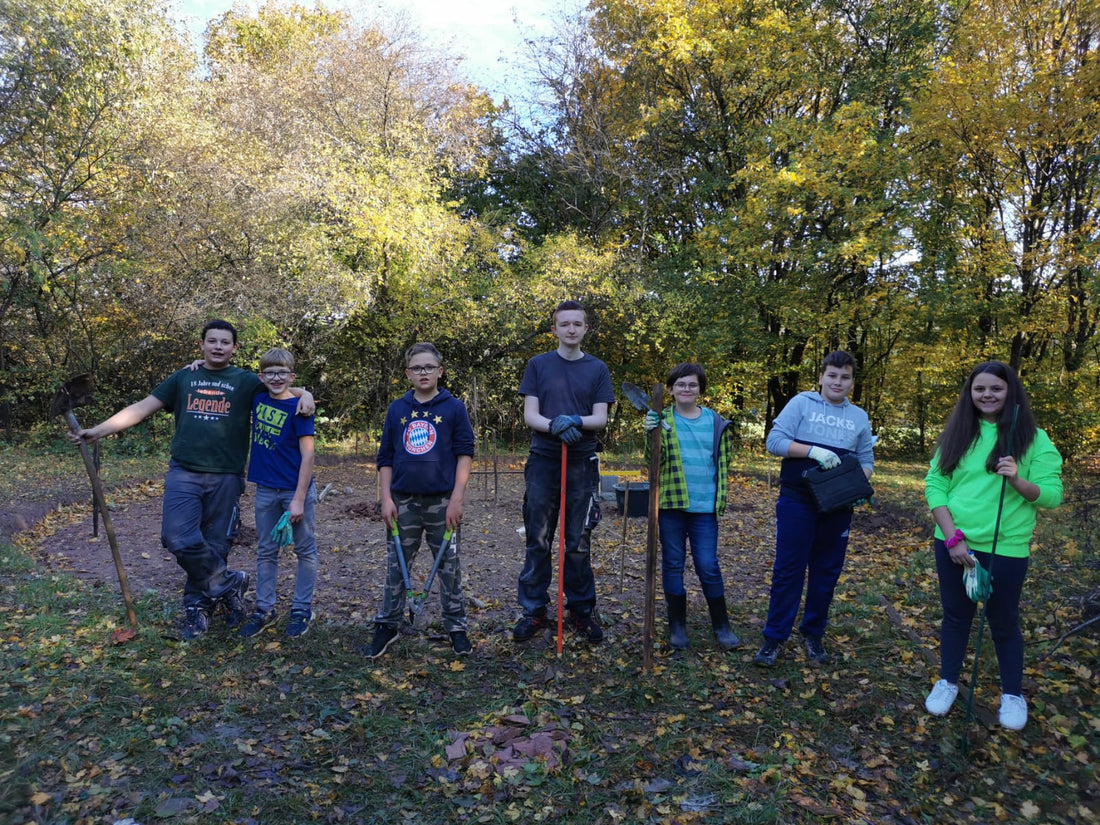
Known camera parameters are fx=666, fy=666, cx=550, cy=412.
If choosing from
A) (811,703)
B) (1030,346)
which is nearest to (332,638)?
(811,703)

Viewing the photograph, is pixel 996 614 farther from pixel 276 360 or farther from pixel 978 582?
pixel 276 360

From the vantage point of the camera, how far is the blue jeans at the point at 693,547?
159 inches

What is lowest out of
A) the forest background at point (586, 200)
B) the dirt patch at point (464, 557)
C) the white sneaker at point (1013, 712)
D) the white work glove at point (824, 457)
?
the dirt patch at point (464, 557)

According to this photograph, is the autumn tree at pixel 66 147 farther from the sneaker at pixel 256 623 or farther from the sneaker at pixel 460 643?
the sneaker at pixel 460 643

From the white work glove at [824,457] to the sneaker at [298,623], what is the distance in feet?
10.7

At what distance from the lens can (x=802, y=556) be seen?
151 inches

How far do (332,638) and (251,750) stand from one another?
4.11 feet

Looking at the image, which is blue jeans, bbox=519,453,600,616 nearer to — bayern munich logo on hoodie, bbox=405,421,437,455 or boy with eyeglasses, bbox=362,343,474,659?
boy with eyeglasses, bbox=362,343,474,659

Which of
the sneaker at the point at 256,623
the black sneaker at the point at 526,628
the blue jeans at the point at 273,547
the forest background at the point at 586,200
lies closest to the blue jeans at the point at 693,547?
the black sneaker at the point at 526,628

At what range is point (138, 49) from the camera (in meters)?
11.8

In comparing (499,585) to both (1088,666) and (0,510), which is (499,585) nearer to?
(1088,666)

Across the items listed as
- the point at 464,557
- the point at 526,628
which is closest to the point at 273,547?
the point at 526,628

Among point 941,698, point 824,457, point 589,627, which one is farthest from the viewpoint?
point 589,627

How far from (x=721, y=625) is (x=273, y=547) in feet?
9.53
